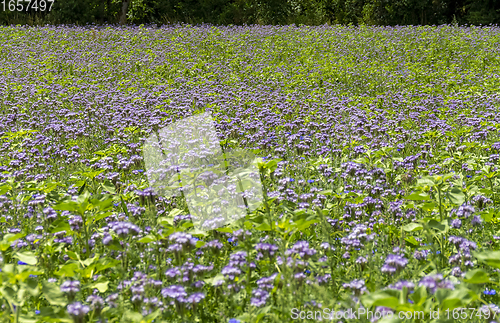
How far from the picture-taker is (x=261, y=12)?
25766mm

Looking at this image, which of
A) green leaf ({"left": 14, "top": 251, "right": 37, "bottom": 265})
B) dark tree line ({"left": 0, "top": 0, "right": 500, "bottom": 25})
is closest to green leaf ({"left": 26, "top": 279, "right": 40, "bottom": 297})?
green leaf ({"left": 14, "top": 251, "right": 37, "bottom": 265})

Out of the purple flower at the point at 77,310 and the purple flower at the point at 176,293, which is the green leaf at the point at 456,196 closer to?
the purple flower at the point at 176,293

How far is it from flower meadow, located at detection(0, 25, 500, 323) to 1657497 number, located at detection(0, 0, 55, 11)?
8.18 metres

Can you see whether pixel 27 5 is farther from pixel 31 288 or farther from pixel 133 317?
pixel 133 317

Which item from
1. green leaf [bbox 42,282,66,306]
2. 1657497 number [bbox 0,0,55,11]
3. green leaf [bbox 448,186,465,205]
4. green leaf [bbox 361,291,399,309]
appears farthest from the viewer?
1657497 number [bbox 0,0,55,11]

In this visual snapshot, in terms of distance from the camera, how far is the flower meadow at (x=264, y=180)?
2.15 metres

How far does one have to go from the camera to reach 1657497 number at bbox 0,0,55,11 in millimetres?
23250

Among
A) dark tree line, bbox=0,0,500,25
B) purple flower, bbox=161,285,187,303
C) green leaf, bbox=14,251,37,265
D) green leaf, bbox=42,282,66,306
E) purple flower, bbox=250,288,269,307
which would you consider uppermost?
dark tree line, bbox=0,0,500,25

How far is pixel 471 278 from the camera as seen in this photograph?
5.21 ft

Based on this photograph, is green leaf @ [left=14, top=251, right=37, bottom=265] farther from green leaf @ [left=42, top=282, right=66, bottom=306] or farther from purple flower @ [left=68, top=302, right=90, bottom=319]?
purple flower @ [left=68, top=302, right=90, bottom=319]

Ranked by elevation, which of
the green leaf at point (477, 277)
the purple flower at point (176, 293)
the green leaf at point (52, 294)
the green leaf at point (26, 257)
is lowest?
the purple flower at point (176, 293)
